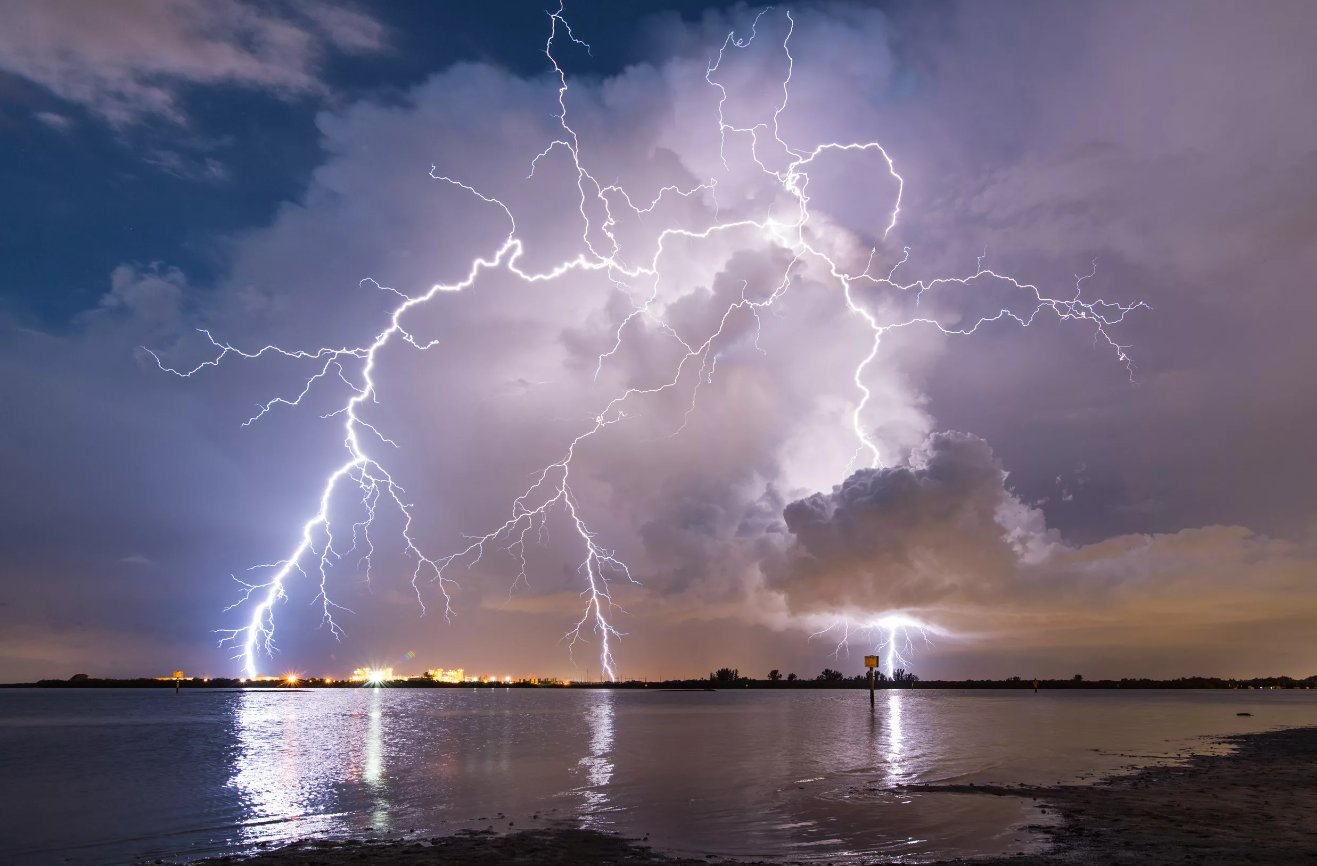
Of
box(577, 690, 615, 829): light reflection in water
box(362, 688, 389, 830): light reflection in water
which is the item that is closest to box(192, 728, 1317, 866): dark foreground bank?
box(577, 690, 615, 829): light reflection in water

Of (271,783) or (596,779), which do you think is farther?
(596,779)

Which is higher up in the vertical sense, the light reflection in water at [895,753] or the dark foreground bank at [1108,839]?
the dark foreground bank at [1108,839]

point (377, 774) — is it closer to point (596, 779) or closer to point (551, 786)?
point (551, 786)

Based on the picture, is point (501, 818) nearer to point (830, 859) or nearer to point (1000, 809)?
point (830, 859)

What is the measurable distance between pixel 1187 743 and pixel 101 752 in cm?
4628

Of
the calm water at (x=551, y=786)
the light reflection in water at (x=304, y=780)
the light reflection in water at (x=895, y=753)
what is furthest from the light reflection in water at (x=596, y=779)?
the light reflection in water at (x=895, y=753)

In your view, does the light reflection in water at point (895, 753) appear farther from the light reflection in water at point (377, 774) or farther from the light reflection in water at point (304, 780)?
the light reflection in water at point (304, 780)

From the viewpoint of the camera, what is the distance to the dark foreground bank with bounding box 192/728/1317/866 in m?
12.5

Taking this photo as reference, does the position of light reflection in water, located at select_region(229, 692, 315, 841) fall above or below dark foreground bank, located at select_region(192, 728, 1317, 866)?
below

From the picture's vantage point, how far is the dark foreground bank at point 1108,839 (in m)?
12.5

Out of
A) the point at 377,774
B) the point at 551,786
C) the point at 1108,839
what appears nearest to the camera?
the point at 1108,839

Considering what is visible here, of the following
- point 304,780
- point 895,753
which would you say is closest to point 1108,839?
point 895,753

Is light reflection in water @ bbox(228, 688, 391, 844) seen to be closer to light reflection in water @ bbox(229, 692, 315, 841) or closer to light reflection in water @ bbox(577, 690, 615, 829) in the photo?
light reflection in water @ bbox(229, 692, 315, 841)

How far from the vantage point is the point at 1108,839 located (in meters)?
13.7
